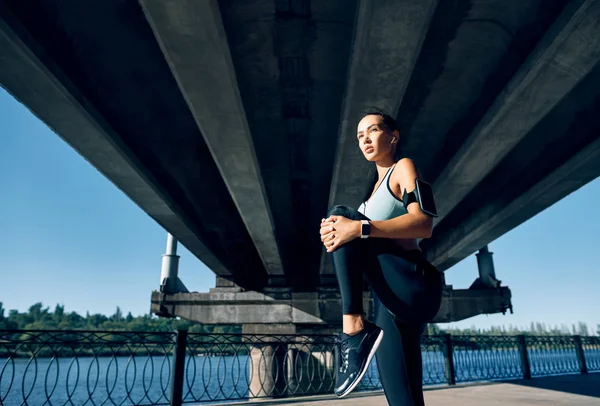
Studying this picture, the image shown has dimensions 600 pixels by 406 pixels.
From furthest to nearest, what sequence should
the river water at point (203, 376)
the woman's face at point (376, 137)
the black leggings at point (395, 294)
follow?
the river water at point (203, 376) → the woman's face at point (376, 137) → the black leggings at point (395, 294)

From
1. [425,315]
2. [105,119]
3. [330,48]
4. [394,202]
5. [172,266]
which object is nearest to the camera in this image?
[425,315]

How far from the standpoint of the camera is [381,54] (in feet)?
13.6

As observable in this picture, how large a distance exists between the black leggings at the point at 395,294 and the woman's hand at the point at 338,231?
0.04 metres

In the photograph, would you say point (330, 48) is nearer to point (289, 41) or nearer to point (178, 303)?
point (289, 41)

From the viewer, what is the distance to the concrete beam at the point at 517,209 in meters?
6.69

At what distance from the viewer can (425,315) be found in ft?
5.63

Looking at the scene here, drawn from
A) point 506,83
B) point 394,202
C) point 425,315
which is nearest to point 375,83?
point 506,83

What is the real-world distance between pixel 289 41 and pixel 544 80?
3137mm

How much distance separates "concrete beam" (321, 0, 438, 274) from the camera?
356 centimetres

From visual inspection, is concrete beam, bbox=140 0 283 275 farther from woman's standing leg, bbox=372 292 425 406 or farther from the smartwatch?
woman's standing leg, bbox=372 292 425 406

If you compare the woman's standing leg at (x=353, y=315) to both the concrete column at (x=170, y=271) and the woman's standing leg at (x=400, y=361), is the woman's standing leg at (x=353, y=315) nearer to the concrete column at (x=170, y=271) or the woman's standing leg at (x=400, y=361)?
the woman's standing leg at (x=400, y=361)

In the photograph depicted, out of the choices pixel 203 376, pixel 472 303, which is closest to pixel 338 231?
pixel 203 376

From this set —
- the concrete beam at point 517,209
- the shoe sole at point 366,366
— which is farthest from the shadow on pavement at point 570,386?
the shoe sole at point 366,366

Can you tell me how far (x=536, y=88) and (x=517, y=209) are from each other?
14.7ft
